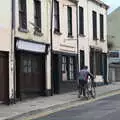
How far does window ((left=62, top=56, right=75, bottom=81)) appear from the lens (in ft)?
95.8

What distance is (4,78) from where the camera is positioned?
69.9 ft

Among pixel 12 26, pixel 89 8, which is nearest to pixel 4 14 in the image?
pixel 12 26

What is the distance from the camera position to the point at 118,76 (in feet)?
151

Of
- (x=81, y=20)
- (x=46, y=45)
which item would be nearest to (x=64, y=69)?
(x=46, y=45)

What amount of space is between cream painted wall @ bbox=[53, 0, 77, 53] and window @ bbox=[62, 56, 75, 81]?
1.72ft

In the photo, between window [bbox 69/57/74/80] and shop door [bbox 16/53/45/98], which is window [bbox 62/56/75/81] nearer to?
window [bbox 69/57/74/80]

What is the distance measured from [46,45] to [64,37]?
3.52 m

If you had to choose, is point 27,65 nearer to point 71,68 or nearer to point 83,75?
point 83,75

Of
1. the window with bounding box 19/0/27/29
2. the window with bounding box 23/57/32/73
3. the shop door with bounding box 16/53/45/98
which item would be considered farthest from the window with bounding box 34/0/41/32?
the window with bounding box 23/57/32/73

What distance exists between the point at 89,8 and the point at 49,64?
8835 mm

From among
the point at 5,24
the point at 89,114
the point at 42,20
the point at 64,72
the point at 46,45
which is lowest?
the point at 89,114

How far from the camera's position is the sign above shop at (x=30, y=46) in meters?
22.3

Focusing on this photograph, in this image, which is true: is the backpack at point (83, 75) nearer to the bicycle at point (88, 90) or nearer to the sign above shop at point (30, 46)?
the bicycle at point (88, 90)

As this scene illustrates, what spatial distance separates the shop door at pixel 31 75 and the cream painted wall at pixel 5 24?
6.18 ft
